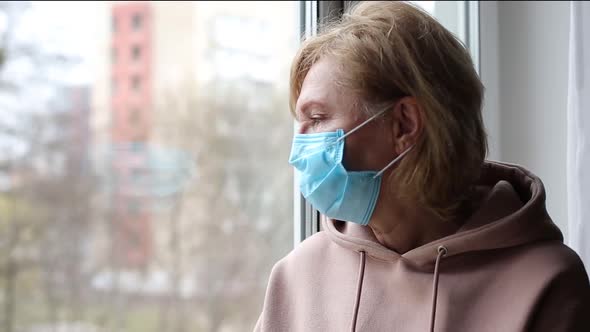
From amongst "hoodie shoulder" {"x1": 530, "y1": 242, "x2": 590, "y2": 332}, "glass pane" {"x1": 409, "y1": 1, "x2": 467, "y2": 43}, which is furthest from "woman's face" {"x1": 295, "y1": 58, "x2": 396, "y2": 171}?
"glass pane" {"x1": 409, "y1": 1, "x2": 467, "y2": 43}

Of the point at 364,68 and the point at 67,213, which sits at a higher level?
the point at 364,68

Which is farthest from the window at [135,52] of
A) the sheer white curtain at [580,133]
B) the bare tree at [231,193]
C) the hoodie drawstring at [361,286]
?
the sheer white curtain at [580,133]

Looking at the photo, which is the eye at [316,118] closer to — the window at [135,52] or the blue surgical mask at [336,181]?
the blue surgical mask at [336,181]

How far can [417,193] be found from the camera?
1.30 metres

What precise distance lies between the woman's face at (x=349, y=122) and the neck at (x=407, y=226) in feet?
0.32

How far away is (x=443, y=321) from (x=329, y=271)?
26cm

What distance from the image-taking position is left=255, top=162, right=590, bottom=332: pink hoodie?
124 cm

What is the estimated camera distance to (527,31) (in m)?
2.21

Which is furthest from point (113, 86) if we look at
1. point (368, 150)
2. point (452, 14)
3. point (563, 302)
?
point (452, 14)

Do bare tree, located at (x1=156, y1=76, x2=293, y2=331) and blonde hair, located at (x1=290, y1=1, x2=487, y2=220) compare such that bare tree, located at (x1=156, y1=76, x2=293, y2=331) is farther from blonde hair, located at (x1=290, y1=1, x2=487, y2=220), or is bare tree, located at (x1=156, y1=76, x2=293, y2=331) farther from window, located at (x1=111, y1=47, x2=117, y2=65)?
blonde hair, located at (x1=290, y1=1, x2=487, y2=220)

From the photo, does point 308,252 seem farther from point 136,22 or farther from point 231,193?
point 136,22

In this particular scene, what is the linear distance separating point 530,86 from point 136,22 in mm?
1189

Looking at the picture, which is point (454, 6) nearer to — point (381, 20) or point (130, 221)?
point (381, 20)

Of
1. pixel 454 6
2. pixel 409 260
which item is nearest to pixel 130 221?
pixel 409 260
